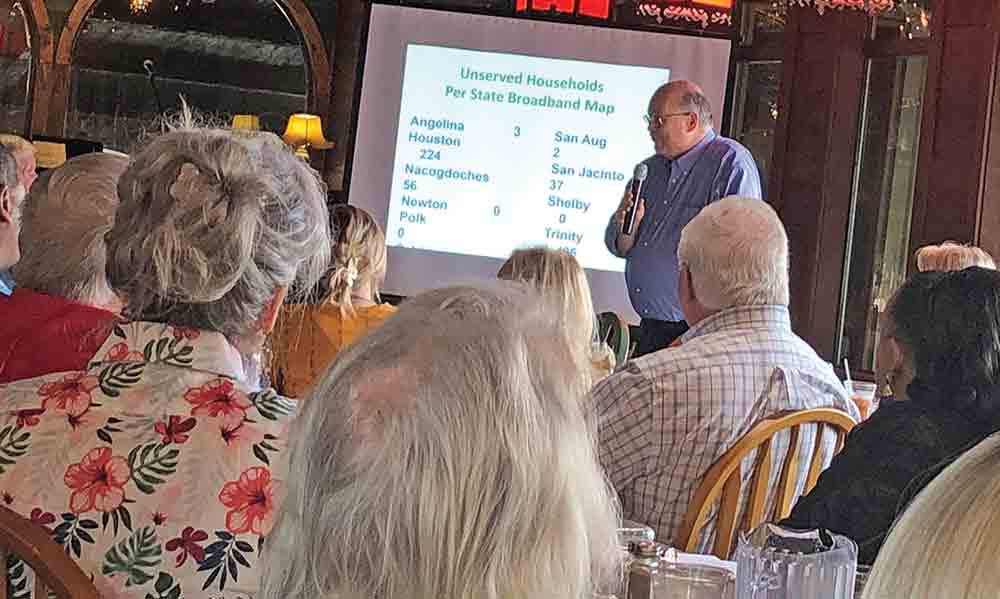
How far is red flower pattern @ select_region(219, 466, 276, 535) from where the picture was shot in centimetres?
172

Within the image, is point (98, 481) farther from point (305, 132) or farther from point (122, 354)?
point (305, 132)

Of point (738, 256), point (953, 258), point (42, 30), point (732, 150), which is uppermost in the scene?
point (42, 30)

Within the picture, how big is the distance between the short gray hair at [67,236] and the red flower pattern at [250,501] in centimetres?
107

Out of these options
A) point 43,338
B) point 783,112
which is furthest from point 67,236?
point 783,112

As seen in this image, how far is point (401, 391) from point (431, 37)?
618cm

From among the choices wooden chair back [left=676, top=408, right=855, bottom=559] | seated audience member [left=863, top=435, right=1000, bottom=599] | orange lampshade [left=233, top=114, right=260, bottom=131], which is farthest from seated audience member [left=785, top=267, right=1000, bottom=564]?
orange lampshade [left=233, top=114, right=260, bottom=131]

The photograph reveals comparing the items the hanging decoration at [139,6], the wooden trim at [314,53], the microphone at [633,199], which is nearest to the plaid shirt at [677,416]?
the microphone at [633,199]

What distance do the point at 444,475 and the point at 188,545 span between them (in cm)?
72

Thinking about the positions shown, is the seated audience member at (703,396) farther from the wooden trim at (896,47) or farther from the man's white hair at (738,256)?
the wooden trim at (896,47)

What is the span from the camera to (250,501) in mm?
1731

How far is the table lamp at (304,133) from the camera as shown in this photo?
10.4m

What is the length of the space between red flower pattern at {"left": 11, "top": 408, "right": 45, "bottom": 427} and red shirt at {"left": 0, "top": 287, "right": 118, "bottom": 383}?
32.6 inches

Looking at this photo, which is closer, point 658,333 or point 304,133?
point 658,333

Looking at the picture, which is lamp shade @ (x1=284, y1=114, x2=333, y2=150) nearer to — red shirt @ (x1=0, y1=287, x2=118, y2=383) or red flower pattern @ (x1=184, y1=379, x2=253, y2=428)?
red shirt @ (x1=0, y1=287, x2=118, y2=383)
